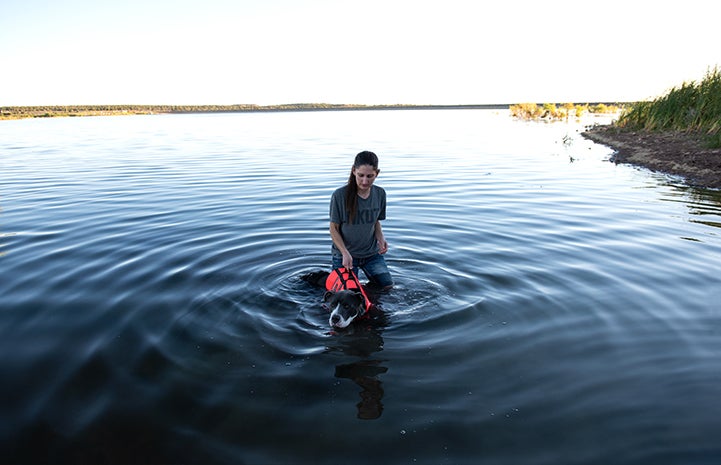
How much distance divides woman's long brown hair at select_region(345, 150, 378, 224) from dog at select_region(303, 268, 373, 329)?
0.81m

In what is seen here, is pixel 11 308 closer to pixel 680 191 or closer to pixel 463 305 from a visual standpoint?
pixel 463 305

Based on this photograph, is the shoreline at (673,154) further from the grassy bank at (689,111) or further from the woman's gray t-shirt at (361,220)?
the woman's gray t-shirt at (361,220)

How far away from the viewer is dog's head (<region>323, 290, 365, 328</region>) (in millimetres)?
5859

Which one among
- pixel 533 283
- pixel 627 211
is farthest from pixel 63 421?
pixel 627 211

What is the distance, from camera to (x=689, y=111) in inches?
901

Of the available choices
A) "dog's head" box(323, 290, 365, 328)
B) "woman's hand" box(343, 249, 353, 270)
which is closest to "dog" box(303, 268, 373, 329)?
"dog's head" box(323, 290, 365, 328)

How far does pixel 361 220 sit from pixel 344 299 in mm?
1307

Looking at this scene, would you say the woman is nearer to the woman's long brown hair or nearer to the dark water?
the woman's long brown hair

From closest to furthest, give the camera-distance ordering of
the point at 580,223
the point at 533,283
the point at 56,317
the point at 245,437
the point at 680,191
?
1. the point at 245,437
2. the point at 56,317
3. the point at 533,283
4. the point at 580,223
5. the point at 680,191

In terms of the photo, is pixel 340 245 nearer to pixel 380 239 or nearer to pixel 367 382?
pixel 380 239

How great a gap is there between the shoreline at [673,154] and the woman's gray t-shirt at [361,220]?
509 inches

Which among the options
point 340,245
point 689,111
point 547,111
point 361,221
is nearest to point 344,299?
point 340,245

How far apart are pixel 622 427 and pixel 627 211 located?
9.25 meters

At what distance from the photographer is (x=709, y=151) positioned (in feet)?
59.3
